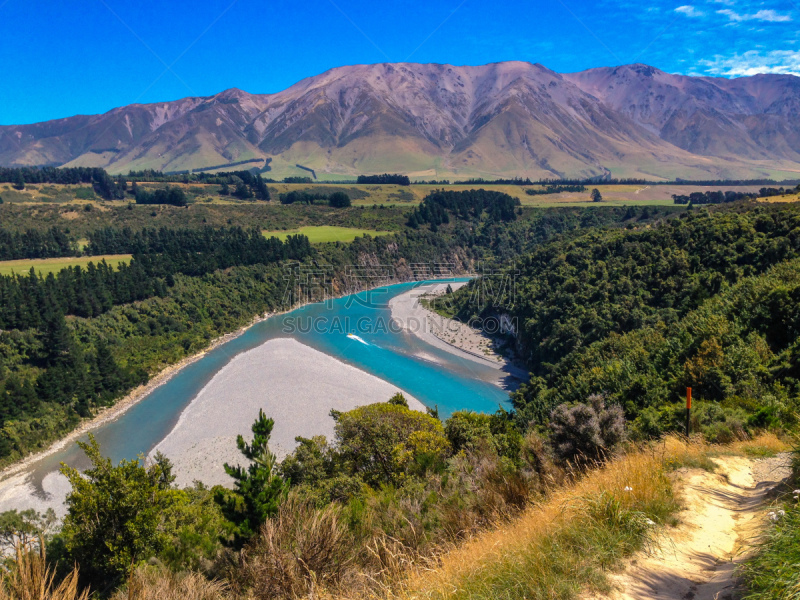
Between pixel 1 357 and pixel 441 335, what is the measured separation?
3967cm

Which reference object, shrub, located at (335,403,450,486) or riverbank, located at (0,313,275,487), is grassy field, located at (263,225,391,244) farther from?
shrub, located at (335,403,450,486)

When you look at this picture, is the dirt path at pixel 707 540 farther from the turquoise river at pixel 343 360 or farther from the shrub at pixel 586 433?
the turquoise river at pixel 343 360

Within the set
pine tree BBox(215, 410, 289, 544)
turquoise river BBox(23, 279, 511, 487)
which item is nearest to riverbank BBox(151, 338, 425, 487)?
turquoise river BBox(23, 279, 511, 487)

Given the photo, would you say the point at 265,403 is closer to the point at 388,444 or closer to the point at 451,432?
the point at 388,444

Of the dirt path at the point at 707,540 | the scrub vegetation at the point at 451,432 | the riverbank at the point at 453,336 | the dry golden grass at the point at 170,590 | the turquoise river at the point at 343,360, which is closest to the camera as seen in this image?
the dirt path at the point at 707,540

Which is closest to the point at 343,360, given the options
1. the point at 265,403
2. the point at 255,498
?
the point at 265,403

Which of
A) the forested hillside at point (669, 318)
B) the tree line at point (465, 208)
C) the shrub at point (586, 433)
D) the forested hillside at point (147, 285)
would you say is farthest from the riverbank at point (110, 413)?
the tree line at point (465, 208)

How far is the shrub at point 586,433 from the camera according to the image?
9.90 metres

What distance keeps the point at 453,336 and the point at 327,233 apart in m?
48.0

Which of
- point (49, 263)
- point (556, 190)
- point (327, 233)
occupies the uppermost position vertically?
point (556, 190)

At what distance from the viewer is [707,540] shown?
594cm

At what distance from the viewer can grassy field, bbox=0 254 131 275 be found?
5500 centimetres

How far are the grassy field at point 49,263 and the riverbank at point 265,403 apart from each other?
92.9 feet

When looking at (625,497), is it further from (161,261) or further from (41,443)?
(161,261)
